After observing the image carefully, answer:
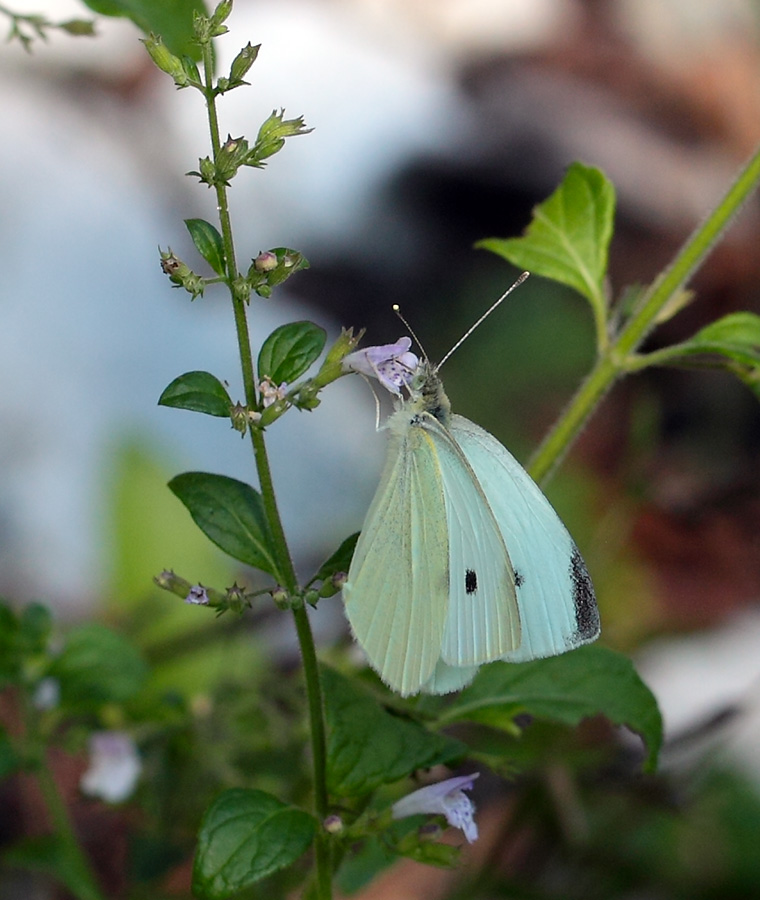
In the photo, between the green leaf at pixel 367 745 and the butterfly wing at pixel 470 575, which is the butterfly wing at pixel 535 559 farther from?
the green leaf at pixel 367 745

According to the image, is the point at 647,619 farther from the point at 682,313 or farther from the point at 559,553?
the point at 559,553

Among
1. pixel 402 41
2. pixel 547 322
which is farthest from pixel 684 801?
pixel 402 41

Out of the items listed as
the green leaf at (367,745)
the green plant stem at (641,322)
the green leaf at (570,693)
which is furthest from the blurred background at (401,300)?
the green leaf at (367,745)

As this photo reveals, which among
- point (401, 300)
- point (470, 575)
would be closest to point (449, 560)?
point (470, 575)

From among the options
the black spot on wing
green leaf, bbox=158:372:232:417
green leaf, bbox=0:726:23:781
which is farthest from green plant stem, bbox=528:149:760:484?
green leaf, bbox=0:726:23:781

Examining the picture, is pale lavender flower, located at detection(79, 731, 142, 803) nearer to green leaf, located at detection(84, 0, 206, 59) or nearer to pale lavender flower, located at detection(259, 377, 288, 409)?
pale lavender flower, located at detection(259, 377, 288, 409)

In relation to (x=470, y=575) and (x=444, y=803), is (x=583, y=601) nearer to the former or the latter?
(x=470, y=575)
